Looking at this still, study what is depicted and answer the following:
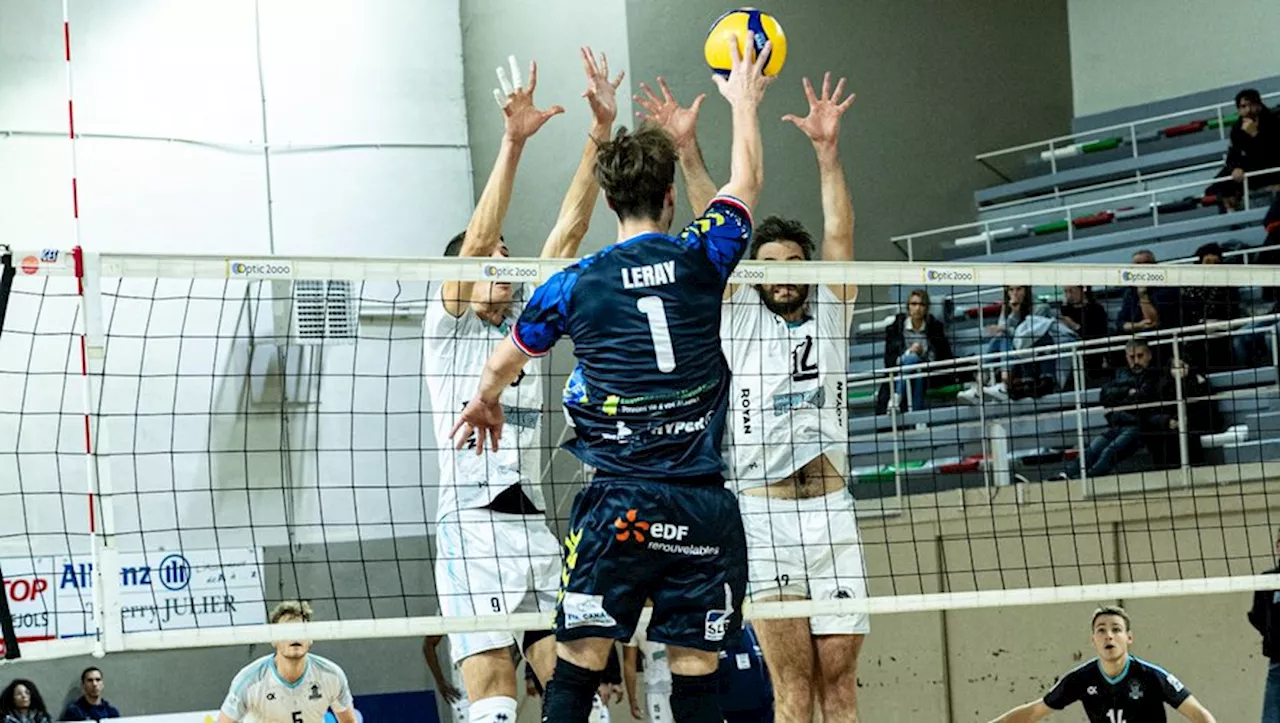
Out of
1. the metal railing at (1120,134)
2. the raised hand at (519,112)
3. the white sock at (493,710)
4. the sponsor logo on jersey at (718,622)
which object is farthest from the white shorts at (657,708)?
the metal railing at (1120,134)

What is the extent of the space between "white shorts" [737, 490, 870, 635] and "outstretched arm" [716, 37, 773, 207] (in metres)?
2.48

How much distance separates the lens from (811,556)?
25.5 ft

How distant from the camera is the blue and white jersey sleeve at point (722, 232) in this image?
17.6 feet

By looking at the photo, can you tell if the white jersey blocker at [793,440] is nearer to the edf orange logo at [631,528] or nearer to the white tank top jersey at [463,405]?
the white tank top jersey at [463,405]

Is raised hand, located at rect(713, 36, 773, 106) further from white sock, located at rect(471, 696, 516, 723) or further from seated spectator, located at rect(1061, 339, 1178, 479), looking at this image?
seated spectator, located at rect(1061, 339, 1178, 479)

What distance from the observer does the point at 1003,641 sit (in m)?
14.1

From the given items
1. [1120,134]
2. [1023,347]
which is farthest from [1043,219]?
[1023,347]

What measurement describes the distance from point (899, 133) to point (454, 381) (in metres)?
12.7

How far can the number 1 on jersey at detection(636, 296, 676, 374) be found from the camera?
17.3ft

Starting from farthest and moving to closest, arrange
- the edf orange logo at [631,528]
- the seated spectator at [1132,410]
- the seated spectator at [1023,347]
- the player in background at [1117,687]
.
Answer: the seated spectator at [1023,347], the seated spectator at [1132,410], the player in background at [1117,687], the edf orange logo at [631,528]

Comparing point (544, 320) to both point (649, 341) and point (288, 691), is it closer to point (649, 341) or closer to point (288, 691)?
point (649, 341)

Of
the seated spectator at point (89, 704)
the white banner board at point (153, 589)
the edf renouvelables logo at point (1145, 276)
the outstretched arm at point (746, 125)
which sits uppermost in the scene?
the outstretched arm at point (746, 125)

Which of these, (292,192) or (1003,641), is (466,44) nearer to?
(292,192)

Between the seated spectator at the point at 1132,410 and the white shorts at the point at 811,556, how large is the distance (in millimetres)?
6002
